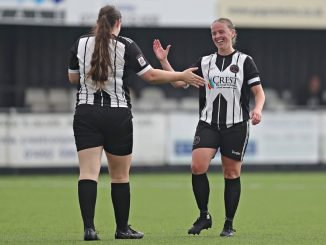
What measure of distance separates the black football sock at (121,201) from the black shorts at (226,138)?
2.83 feet

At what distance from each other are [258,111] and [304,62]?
16987 mm

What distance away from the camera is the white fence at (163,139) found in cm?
2067

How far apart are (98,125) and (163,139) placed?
1231 cm

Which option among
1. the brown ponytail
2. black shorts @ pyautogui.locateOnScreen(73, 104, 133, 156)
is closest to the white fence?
black shorts @ pyautogui.locateOnScreen(73, 104, 133, 156)

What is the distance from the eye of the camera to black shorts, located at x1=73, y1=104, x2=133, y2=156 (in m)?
9.13

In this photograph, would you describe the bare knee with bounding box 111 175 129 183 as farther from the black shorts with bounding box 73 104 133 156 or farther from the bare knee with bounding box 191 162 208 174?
the bare knee with bounding box 191 162 208 174

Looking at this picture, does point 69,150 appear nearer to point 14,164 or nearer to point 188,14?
point 14,164

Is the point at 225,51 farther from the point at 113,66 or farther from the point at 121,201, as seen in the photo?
the point at 121,201

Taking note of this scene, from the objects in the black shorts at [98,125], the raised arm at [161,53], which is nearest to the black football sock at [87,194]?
the black shorts at [98,125]

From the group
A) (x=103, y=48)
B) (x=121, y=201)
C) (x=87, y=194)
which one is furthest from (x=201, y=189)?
(x=103, y=48)

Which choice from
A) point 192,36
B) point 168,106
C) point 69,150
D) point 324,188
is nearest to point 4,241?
point 324,188

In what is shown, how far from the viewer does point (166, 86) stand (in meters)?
25.4

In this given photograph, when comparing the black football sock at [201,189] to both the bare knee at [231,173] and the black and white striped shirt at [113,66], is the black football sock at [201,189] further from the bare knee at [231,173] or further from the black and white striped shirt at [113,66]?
the black and white striped shirt at [113,66]

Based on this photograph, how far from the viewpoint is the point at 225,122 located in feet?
32.4
